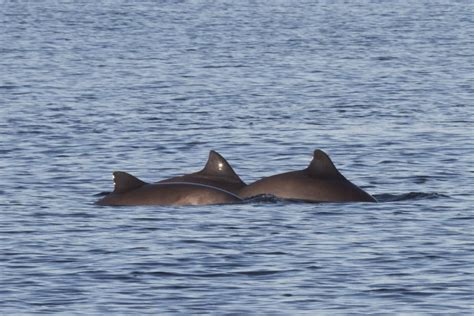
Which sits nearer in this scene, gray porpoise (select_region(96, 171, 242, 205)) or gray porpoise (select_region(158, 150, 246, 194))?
gray porpoise (select_region(96, 171, 242, 205))

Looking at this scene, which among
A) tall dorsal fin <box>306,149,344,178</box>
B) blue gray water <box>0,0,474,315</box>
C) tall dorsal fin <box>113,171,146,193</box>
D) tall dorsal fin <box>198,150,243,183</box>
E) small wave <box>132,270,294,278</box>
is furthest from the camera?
tall dorsal fin <box>198,150,243,183</box>

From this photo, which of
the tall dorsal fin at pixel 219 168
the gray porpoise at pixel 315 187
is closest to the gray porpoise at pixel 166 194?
the gray porpoise at pixel 315 187

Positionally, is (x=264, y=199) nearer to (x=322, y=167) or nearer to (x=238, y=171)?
(x=322, y=167)

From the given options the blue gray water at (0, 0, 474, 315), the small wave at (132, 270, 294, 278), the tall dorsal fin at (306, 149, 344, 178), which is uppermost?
the tall dorsal fin at (306, 149, 344, 178)

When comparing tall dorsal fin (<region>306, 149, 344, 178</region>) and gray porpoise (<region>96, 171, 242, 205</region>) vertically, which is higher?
tall dorsal fin (<region>306, 149, 344, 178</region>)

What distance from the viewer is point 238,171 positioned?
34.2m

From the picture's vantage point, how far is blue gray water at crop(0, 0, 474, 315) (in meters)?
21.9

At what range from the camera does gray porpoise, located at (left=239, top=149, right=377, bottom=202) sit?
28797mm

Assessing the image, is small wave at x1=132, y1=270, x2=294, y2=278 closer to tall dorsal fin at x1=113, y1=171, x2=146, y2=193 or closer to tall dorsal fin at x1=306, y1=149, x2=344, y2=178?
tall dorsal fin at x1=306, y1=149, x2=344, y2=178

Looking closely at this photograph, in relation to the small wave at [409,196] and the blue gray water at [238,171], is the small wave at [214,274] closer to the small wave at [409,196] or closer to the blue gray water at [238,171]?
the blue gray water at [238,171]

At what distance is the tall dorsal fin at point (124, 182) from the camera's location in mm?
28734

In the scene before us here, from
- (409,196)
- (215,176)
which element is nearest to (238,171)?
(215,176)

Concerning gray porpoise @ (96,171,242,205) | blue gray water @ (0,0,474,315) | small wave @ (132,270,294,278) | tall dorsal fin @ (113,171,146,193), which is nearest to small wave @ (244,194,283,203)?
blue gray water @ (0,0,474,315)

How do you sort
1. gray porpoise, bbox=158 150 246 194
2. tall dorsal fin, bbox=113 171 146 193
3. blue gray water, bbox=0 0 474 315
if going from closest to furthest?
blue gray water, bbox=0 0 474 315 → tall dorsal fin, bbox=113 171 146 193 → gray porpoise, bbox=158 150 246 194
